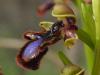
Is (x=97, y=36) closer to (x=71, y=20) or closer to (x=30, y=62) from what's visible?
(x=71, y=20)

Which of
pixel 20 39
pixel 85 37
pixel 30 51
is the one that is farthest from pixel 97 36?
pixel 20 39

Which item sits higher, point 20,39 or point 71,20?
point 71,20

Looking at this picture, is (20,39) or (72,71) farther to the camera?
(20,39)

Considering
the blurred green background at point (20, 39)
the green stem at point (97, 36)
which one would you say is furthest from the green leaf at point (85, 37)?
the blurred green background at point (20, 39)

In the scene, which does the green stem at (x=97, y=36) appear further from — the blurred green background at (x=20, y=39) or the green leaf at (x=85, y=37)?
the blurred green background at (x=20, y=39)

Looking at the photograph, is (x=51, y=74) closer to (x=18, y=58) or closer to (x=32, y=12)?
(x=32, y=12)

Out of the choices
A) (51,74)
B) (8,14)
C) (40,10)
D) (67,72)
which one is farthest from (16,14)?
(67,72)

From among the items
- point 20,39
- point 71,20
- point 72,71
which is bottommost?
point 20,39

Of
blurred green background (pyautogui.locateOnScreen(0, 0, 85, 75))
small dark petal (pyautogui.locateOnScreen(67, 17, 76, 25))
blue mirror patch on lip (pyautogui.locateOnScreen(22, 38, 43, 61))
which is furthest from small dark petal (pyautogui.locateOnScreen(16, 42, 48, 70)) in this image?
blurred green background (pyautogui.locateOnScreen(0, 0, 85, 75))

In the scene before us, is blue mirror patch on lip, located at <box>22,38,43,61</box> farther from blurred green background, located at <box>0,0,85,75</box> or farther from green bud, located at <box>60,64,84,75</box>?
blurred green background, located at <box>0,0,85,75</box>
